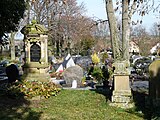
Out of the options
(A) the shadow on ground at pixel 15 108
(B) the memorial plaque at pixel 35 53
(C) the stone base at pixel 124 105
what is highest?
(B) the memorial plaque at pixel 35 53

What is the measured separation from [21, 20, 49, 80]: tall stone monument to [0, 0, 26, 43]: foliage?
3.74 feet

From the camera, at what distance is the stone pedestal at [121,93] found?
30.9 ft

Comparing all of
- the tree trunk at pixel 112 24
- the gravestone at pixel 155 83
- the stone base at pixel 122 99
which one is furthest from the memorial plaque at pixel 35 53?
the gravestone at pixel 155 83

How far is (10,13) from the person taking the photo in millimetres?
13438

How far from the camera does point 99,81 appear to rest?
15.6 m

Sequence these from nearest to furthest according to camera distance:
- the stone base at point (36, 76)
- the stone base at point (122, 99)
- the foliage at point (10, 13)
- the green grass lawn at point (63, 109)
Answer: the green grass lawn at point (63, 109)
the stone base at point (122, 99)
the foliage at point (10, 13)
the stone base at point (36, 76)

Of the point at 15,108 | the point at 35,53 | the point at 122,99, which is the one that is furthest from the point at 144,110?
the point at 35,53

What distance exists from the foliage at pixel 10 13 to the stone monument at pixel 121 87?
597cm

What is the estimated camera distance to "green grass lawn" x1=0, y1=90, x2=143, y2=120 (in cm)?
767

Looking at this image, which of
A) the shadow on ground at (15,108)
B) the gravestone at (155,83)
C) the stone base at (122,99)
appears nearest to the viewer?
the shadow on ground at (15,108)

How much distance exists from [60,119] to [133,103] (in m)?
3.05

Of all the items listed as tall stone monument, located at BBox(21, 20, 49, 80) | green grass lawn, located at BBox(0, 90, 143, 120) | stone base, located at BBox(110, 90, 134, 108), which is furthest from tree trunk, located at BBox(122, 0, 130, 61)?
tall stone monument, located at BBox(21, 20, 49, 80)

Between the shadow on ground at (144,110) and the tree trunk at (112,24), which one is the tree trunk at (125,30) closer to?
the tree trunk at (112,24)

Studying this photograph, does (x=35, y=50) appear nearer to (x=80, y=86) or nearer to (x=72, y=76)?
(x=72, y=76)
